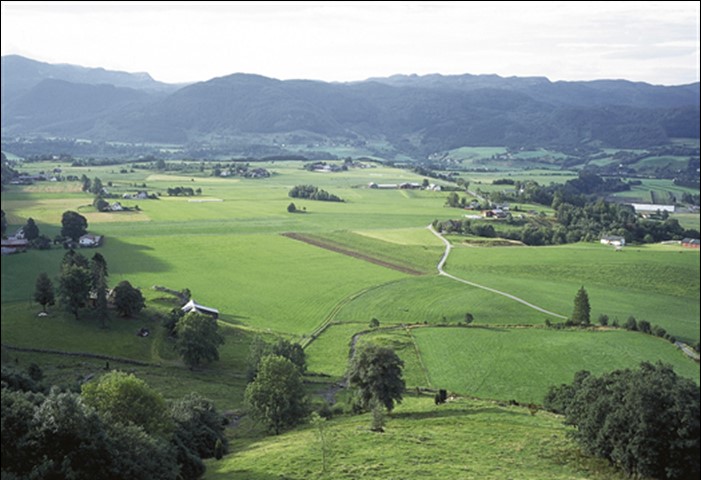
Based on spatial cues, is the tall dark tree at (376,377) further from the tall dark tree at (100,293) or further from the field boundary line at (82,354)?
the tall dark tree at (100,293)

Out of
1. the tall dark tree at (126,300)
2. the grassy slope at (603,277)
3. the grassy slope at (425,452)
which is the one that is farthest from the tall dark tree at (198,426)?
the grassy slope at (603,277)

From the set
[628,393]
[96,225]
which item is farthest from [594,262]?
[96,225]

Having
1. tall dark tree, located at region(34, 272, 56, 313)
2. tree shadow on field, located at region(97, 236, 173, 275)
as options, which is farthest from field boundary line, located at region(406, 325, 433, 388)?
tall dark tree, located at region(34, 272, 56, 313)

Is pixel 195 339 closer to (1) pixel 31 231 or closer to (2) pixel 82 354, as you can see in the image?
(2) pixel 82 354

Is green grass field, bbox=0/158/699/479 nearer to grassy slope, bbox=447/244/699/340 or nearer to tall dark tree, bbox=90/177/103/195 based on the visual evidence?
grassy slope, bbox=447/244/699/340

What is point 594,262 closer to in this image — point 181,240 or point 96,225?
point 181,240
